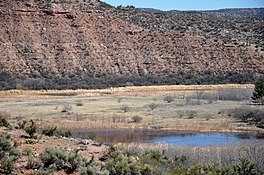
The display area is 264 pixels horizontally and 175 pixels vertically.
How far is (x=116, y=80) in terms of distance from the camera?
6569cm

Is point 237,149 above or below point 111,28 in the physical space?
below

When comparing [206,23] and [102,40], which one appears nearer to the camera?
[102,40]

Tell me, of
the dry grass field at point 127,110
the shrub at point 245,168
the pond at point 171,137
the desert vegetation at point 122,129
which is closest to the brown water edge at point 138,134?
the pond at point 171,137

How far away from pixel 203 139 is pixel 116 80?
120 feet

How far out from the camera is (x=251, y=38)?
3164 inches

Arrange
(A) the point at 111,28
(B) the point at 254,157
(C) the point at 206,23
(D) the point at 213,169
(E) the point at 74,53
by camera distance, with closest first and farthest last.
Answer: (D) the point at 213,169 → (B) the point at 254,157 → (E) the point at 74,53 → (A) the point at 111,28 → (C) the point at 206,23

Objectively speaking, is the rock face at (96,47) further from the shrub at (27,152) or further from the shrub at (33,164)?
the shrub at (33,164)

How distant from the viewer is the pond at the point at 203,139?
2764 centimetres

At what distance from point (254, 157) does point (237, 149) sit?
289cm

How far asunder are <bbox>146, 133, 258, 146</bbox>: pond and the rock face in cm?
3566

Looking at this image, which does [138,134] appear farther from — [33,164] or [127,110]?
[33,164]

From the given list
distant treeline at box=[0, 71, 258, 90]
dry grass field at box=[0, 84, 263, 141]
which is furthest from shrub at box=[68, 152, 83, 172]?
distant treeline at box=[0, 71, 258, 90]

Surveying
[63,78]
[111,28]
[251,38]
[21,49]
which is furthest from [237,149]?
[251,38]

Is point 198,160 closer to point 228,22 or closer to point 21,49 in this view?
point 21,49
